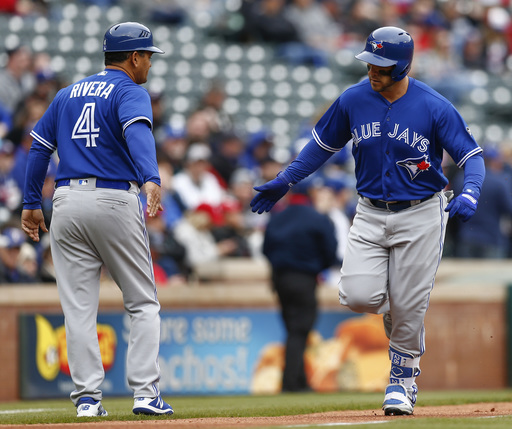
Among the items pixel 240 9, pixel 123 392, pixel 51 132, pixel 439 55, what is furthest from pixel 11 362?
pixel 439 55

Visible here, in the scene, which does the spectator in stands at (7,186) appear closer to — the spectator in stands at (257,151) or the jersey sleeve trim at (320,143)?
the spectator in stands at (257,151)

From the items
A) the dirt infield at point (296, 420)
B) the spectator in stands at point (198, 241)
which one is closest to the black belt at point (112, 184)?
the dirt infield at point (296, 420)

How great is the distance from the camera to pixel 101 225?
6.22m

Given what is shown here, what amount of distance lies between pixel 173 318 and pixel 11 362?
1740mm

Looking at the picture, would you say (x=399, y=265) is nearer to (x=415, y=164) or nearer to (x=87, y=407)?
(x=415, y=164)

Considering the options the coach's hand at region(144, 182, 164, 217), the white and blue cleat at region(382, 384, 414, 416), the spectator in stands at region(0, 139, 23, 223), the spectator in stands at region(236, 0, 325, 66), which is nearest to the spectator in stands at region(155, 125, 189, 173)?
the spectator in stands at region(0, 139, 23, 223)

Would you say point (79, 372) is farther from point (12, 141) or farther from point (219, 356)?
point (12, 141)

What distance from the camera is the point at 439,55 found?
2012cm

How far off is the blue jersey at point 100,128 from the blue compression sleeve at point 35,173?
160 millimetres

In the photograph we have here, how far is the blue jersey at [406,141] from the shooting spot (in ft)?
20.8

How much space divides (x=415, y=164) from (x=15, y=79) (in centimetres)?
836

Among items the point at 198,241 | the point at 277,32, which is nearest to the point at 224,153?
the point at 198,241

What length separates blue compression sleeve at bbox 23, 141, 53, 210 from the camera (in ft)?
21.2

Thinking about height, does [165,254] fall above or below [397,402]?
above
